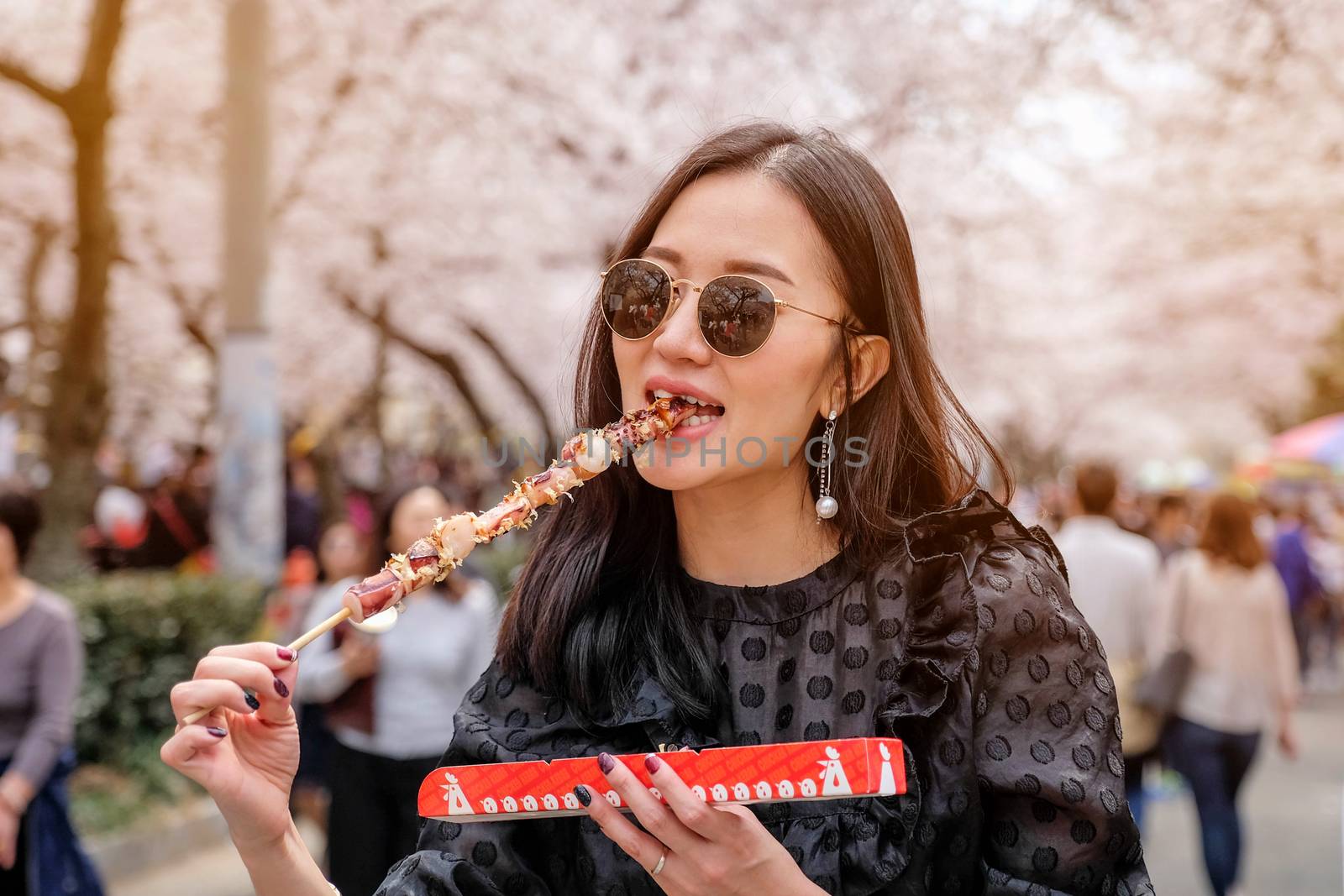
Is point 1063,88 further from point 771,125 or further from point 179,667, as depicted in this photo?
point 771,125

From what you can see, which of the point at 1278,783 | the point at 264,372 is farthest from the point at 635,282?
the point at 1278,783

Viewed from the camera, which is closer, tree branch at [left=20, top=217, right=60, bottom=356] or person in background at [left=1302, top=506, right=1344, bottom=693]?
person in background at [left=1302, top=506, right=1344, bottom=693]

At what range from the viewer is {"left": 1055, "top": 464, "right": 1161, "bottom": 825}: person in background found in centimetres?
590

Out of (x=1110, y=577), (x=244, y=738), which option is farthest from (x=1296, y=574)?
(x=244, y=738)

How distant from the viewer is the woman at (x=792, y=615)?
1.62 m

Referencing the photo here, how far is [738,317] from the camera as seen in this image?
5.70 ft

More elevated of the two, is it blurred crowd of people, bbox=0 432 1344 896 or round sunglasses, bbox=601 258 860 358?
round sunglasses, bbox=601 258 860 358

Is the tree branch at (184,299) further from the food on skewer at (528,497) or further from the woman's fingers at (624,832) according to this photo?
the woman's fingers at (624,832)

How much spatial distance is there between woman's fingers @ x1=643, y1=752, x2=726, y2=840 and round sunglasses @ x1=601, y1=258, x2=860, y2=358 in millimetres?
597

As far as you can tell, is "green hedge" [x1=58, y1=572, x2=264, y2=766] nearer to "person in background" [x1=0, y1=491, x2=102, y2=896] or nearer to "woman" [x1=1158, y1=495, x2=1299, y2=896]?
"person in background" [x1=0, y1=491, x2=102, y2=896]

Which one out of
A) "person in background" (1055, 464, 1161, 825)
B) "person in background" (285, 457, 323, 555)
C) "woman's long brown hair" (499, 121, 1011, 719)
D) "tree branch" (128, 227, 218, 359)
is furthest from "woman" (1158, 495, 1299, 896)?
"tree branch" (128, 227, 218, 359)

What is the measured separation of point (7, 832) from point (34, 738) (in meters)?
0.29

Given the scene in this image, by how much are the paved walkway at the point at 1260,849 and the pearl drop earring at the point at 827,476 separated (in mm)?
4986

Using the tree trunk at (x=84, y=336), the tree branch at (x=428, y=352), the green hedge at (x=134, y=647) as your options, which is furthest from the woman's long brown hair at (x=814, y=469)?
the tree branch at (x=428, y=352)
